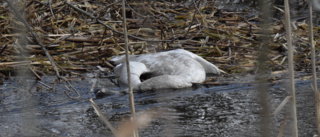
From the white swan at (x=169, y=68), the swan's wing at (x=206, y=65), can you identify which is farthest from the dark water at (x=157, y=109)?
the swan's wing at (x=206, y=65)

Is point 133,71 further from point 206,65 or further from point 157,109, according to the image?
point 157,109

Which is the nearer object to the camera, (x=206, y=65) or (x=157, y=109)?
(x=157, y=109)

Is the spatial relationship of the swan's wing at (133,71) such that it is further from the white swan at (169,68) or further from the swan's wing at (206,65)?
the swan's wing at (206,65)

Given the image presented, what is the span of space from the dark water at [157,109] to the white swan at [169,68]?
164 mm

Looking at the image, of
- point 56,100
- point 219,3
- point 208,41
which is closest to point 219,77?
point 208,41

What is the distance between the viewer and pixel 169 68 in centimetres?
500

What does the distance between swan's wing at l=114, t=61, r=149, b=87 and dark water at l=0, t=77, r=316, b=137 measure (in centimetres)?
17

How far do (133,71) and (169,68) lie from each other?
16.9 inches

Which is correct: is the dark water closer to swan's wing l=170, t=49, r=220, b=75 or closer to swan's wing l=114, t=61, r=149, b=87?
swan's wing l=114, t=61, r=149, b=87

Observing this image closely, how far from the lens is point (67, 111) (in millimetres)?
3777

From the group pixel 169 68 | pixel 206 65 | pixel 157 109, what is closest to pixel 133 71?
pixel 169 68

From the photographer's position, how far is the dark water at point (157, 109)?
10.3 ft

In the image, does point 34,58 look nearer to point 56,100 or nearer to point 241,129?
point 56,100

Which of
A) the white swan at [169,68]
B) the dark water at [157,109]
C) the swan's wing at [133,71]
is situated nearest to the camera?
the dark water at [157,109]
